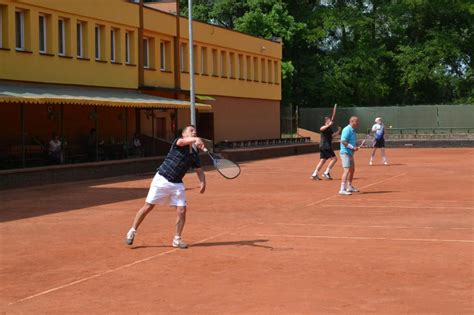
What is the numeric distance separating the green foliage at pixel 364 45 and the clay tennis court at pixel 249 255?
47.3 metres

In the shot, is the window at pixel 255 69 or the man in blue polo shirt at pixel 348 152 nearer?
the man in blue polo shirt at pixel 348 152

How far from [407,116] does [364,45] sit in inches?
335

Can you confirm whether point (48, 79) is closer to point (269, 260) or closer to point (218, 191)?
point (218, 191)

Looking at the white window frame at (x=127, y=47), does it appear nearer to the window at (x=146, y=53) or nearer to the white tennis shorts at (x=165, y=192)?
the window at (x=146, y=53)

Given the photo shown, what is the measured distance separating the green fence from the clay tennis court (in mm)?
45184

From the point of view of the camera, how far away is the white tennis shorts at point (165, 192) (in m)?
12.3

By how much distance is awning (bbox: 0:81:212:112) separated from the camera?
26.8 meters

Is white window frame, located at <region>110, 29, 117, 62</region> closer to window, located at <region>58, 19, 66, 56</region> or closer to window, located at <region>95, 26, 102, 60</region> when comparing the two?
window, located at <region>95, 26, 102, 60</region>

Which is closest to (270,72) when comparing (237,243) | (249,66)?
(249,66)

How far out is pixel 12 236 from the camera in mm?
14141

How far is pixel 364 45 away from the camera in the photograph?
71.8m

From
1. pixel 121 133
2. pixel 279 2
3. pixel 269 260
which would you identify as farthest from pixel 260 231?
pixel 279 2

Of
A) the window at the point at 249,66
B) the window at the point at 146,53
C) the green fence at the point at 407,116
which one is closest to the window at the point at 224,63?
the window at the point at 249,66

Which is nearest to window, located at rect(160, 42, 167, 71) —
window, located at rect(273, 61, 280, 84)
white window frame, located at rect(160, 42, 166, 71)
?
white window frame, located at rect(160, 42, 166, 71)
